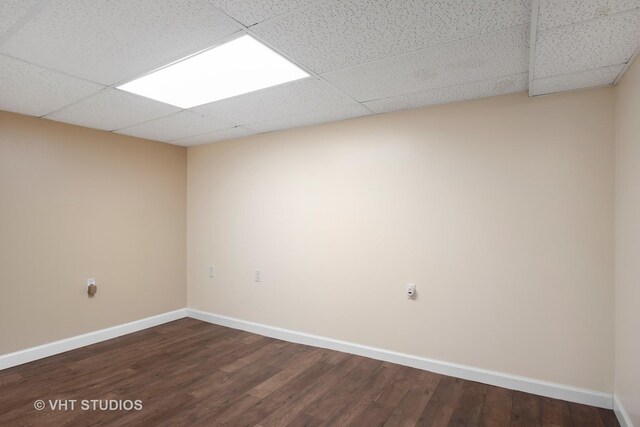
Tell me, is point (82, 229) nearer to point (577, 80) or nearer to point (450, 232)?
point (450, 232)

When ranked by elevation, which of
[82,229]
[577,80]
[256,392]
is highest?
[577,80]

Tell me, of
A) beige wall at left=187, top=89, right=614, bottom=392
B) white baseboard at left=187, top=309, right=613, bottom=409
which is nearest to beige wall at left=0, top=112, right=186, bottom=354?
beige wall at left=187, top=89, right=614, bottom=392

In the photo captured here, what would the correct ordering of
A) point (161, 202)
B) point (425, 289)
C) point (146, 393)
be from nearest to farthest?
1. point (146, 393)
2. point (425, 289)
3. point (161, 202)

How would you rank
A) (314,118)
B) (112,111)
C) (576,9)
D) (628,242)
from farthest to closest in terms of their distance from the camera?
(314,118), (112,111), (628,242), (576,9)

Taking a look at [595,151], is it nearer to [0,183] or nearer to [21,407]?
[21,407]

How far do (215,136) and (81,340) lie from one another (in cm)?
255

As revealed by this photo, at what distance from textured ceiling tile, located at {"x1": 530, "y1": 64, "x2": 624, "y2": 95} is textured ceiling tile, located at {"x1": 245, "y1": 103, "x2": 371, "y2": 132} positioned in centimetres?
128

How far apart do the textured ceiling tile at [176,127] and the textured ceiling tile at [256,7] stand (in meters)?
1.61

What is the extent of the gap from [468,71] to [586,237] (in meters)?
1.40

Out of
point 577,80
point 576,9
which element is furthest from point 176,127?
point 577,80

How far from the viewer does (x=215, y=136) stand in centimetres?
379

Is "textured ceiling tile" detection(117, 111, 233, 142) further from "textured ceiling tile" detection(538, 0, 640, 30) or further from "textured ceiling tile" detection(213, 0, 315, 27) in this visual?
"textured ceiling tile" detection(538, 0, 640, 30)

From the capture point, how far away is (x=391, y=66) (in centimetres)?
200

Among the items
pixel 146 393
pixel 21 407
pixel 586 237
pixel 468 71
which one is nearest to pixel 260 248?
pixel 146 393
